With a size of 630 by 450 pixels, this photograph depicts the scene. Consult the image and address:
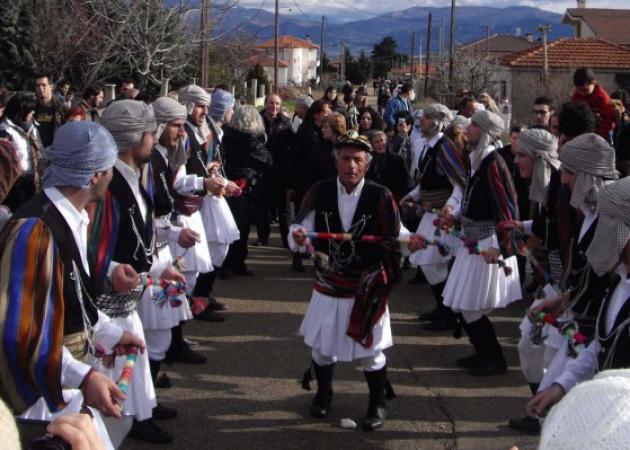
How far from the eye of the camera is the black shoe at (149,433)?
5.25 metres

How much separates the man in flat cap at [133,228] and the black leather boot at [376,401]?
5.00 feet

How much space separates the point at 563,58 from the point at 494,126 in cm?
3506

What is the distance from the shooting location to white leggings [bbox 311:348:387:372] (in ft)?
17.7

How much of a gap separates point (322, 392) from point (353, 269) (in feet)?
3.01

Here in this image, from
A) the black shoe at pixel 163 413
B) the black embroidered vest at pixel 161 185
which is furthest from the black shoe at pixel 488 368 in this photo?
the black embroidered vest at pixel 161 185

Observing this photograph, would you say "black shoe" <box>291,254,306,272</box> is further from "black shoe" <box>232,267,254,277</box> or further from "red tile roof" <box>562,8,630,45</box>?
"red tile roof" <box>562,8,630,45</box>

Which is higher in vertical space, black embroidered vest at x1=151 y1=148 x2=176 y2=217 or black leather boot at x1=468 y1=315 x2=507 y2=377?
black embroidered vest at x1=151 y1=148 x2=176 y2=217

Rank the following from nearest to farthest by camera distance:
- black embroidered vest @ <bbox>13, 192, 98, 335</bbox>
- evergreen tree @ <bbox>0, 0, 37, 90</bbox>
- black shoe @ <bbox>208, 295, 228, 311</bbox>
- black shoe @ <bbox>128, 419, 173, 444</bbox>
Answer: black embroidered vest @ <bbox>13, 192, 98, 335</bbox>
black shoe @ <bbox>128, 419, 173, 444</bbox>
black shoe @ <bbox>208, 295, 228, 311</bbox>
evergreen tree @ <bbox>0, 0, 37, 90</bbox>

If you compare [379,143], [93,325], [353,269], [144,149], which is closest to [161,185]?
[144,149]

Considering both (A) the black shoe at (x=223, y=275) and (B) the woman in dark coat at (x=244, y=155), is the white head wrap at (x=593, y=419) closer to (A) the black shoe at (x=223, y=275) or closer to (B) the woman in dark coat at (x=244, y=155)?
(B) the woman in dark coat at (x=244, y=155)

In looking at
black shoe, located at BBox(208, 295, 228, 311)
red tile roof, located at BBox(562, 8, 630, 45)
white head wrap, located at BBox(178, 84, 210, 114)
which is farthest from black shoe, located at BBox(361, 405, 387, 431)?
red tile roof, located at BBox(562, 8, 630, 45)

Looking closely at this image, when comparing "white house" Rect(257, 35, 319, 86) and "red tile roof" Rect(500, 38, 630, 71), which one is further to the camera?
"white house" Rect(257, 35, 319, 86)

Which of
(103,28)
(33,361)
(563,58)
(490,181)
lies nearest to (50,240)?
(33,361)

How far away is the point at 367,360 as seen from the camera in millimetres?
5422
